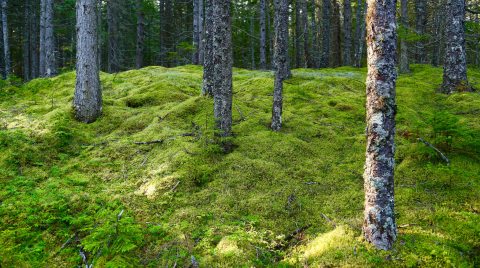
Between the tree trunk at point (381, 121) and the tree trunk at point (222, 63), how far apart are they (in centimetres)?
344

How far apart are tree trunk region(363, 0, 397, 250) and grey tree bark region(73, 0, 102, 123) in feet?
24.6

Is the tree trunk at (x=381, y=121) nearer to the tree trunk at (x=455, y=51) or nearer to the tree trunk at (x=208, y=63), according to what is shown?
the tree trunk at (x=208, y=63)

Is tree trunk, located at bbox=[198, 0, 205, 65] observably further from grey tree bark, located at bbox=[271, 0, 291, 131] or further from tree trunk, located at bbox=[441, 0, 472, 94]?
tree trunk, located at bbox=[441, 0, 472, 94]

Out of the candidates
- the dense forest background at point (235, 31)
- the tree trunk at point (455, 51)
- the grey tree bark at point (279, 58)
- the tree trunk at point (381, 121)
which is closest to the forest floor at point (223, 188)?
the tree trunk at point (381, 121)

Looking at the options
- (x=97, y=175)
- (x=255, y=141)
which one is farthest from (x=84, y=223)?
(x=255, y=141)

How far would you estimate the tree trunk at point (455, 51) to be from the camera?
1032 cm

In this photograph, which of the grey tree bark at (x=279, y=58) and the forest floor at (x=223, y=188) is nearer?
the forest floor at (x=223, y=188)

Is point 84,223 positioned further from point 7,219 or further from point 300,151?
point 300,151

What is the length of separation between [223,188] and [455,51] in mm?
9710

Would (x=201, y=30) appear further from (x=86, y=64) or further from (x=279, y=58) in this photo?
(x=279, y=58)

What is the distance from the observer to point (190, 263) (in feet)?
13.5

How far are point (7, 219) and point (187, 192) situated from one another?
2.82 metres

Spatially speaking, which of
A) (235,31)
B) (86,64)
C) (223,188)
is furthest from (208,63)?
(235,31)

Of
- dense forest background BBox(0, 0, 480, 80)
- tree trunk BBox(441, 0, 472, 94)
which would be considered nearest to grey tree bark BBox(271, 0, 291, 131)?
dense forest background BBox(0, 0, 480, 80)
